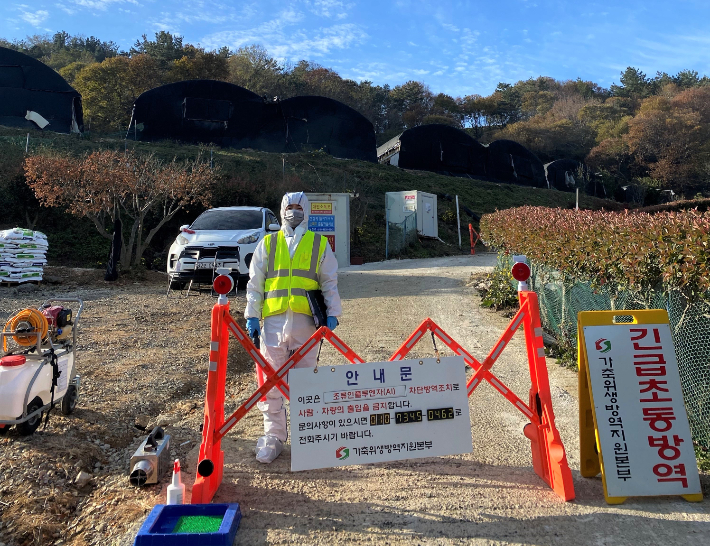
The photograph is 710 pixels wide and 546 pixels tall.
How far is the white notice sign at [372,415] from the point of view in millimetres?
3498

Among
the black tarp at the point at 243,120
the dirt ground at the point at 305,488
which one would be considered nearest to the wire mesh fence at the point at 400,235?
the black tarp at the point at 243,120

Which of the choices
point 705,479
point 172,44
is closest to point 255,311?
point 705,479

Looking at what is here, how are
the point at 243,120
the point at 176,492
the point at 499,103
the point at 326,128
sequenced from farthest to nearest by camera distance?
the point at 499,103 < the point at 326,128 < the point at 243,120 < the point at 176,492

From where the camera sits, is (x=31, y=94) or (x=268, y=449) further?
(x=31, y=94)

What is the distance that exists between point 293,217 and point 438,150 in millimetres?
31003

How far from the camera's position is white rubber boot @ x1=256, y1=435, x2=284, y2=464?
13.2 feet

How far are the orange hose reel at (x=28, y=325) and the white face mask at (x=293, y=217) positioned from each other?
6.84ft

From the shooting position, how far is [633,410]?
3566mm

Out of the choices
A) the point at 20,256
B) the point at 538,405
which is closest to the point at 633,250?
the point at 538,405

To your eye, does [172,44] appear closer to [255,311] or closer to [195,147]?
[195,147]

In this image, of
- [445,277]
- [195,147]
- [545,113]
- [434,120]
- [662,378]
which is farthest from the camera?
[545,113]

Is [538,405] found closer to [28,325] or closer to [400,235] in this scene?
[28,325]

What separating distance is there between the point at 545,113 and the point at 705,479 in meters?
64.9

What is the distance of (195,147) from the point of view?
2541 centimetres
